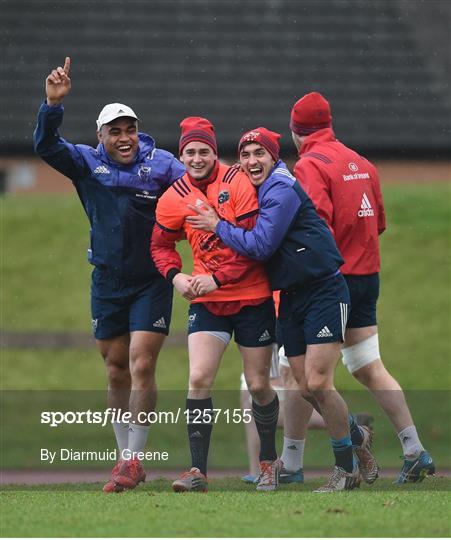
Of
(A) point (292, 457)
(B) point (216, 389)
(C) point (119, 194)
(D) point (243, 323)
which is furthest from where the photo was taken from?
(B) point (216, 389)

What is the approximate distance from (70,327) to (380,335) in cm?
378

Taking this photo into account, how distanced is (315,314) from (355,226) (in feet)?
2.86

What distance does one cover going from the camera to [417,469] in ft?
31.8

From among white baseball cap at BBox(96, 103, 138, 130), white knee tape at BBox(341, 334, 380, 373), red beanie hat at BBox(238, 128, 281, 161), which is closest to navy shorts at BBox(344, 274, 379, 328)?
white knee tape at BBox(341, 334, 380, 373)

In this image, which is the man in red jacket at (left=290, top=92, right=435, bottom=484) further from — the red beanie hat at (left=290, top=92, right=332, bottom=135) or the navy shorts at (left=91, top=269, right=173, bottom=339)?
the navy shorts at (left=91, top=269, right=173, bottom=339)

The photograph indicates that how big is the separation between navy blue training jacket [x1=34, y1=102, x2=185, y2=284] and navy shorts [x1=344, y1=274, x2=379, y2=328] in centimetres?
132

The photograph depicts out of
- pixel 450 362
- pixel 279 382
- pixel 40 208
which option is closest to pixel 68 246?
pixel 40 208

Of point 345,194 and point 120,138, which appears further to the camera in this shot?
point 120,138

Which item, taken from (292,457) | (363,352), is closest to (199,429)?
(292,457)

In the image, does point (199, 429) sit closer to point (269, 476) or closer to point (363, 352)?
point (269, 476)

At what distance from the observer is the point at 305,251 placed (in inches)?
350

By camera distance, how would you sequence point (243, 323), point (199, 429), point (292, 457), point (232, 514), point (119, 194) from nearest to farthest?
point (232, 514), point (199, 429), point (243, 323), point (119, 194), point (292, 457)

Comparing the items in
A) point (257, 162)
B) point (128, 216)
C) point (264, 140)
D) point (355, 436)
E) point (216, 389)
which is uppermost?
point (264, 140)

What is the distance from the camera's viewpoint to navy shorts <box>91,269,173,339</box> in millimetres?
9664
